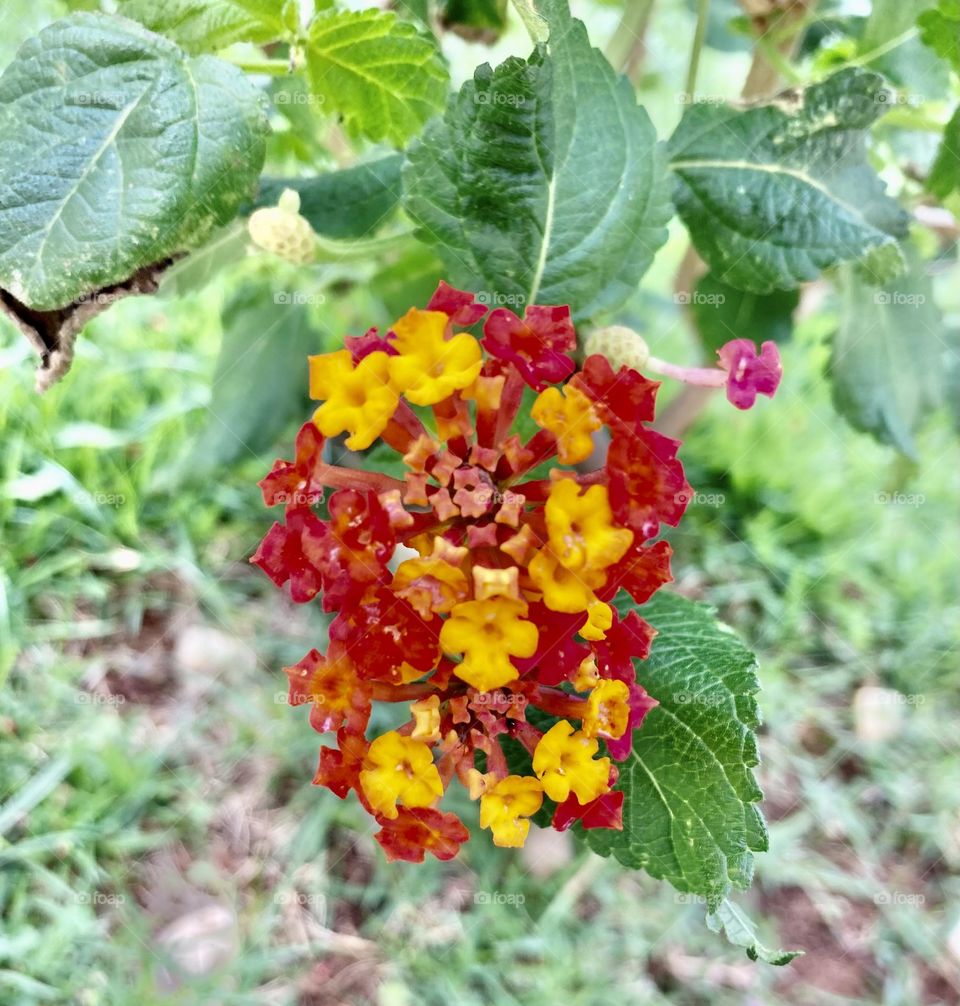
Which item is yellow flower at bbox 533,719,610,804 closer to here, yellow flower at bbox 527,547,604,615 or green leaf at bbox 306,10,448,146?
yellow flower at bbox 527,547,604,615

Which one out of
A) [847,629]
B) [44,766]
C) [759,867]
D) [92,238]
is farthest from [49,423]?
[847,629]

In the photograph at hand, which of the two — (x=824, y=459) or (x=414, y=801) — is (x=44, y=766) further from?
(x=824, y=459)

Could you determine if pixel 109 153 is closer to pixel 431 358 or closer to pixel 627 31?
pixel 431 358
